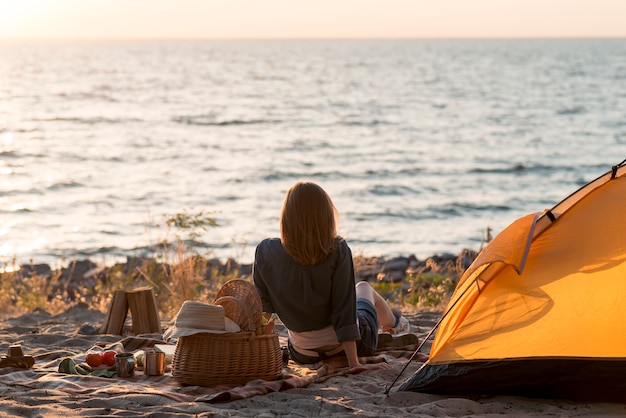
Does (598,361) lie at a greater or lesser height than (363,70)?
lesser

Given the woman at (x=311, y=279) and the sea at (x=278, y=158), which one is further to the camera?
the sea at (x=278, y=158)

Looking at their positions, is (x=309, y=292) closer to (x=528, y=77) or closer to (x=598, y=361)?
(x=598, y=361)

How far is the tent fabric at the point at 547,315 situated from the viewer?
5477 millimetres

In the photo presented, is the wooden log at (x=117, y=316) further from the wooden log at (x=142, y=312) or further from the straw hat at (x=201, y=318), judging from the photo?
the straw hat at (x=201, y=318)

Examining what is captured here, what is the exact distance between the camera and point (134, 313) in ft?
25.1

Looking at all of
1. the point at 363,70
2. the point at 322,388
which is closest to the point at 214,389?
the point at 322,388

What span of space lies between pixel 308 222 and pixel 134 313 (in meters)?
2.46

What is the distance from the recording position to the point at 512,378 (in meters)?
5.50

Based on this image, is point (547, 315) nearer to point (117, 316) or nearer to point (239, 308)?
point (239, 308)

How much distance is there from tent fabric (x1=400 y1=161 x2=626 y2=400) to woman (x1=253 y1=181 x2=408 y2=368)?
29.3 inches

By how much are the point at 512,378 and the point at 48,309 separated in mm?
5644

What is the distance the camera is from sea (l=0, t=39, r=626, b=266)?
17.8 metres

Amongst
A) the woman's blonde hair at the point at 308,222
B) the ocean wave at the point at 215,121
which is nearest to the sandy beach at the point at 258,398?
the woman's blonde hair at the point at 308,222

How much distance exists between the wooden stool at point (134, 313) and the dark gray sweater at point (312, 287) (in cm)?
172
